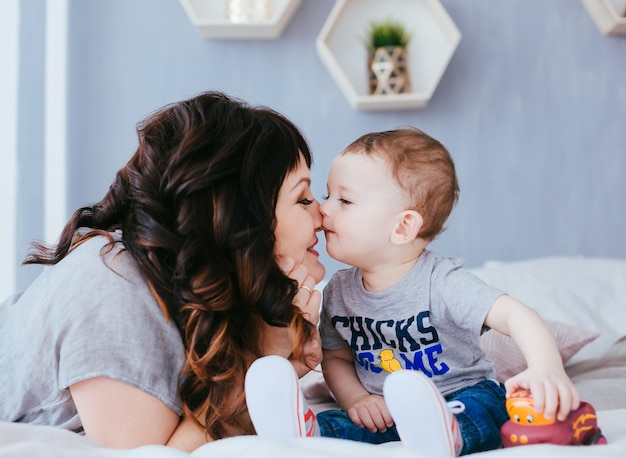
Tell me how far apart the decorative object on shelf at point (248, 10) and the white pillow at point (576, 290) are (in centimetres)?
105

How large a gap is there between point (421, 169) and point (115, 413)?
632 millimetres

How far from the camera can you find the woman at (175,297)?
992 millimetres

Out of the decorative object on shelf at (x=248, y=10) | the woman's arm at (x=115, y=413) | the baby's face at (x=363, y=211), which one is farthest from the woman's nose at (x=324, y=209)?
the decorative object on shelf at (x=248, y=10)

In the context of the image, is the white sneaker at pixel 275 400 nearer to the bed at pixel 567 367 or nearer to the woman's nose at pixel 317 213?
the bed at pixel 567 367

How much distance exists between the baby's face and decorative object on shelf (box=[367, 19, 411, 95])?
3.52ft

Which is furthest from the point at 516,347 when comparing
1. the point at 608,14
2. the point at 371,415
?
the point at 608,14

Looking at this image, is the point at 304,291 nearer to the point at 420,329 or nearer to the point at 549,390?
the point at 420,329

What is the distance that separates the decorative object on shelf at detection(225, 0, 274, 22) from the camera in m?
2.31

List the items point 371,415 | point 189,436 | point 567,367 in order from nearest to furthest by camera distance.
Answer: point 189,436
point 371,415
point 567,367

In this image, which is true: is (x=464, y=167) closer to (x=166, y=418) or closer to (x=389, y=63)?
(x=389, y=63)

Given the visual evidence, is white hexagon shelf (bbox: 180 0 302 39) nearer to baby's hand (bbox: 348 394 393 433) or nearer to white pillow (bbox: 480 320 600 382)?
white pillow (bbox: 480 320 600 382)

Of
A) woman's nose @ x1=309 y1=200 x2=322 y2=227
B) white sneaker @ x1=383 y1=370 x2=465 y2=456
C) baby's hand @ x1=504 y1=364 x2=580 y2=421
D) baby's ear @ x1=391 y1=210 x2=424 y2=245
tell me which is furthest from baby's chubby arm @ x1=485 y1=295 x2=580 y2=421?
woman's nose @ x1=309 y1=200 x2=322 y2=227

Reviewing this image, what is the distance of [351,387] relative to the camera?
1273 millimetres

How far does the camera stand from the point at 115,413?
38.2 inches
